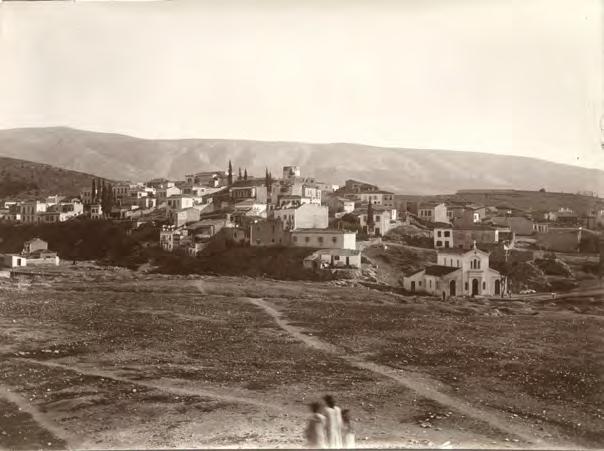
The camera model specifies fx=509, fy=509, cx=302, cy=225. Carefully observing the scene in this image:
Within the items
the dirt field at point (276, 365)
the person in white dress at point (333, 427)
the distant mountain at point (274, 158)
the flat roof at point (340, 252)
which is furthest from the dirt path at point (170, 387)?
the distant mountain at point (274, 158)

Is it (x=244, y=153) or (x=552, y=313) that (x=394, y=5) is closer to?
(x=244, y=153)

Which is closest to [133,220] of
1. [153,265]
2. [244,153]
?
[153,265]

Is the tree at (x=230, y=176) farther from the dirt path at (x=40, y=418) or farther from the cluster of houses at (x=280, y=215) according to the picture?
the dirt path at (x=40, y=418)

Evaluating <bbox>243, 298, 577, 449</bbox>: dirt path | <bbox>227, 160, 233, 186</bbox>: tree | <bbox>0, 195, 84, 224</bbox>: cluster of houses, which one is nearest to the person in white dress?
<bbox>243, 298, 577, 449</bbox>: dirt path

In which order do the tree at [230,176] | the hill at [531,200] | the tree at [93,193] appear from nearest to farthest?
1. the hill at [531,200]
2. the tree at [230,176]
3. the tree at [93,193]

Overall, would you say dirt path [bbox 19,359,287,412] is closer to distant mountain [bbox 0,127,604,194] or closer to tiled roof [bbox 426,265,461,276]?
tiled roof [bbox 426,265,461,276]

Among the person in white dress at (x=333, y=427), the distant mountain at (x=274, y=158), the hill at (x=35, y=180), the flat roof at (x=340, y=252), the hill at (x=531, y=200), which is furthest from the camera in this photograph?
the hill at (x=35, y=180)

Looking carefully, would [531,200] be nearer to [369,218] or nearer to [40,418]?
[369,218]
